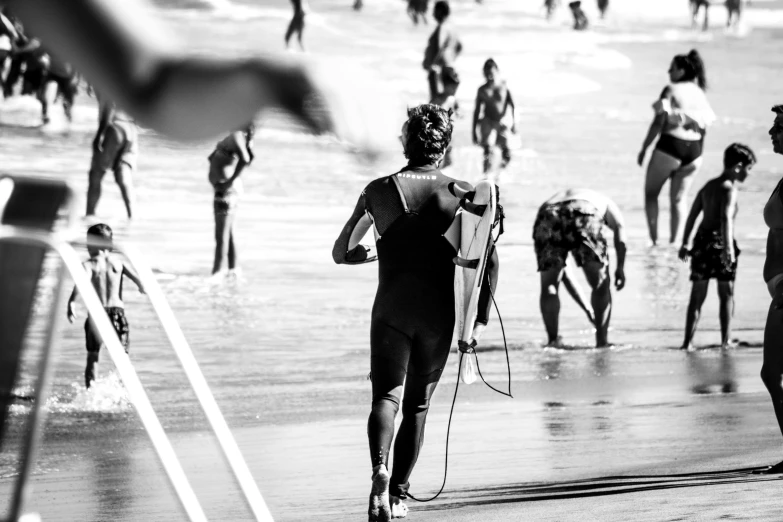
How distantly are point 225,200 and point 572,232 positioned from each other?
383 cm

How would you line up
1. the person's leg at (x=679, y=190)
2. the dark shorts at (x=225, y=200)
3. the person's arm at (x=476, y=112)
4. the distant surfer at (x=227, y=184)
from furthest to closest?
the person's arm at (x=476, y=112) → the person's leg at (x=679, y=190) → the dark shorts at (x=225, y=200) → the distant surfer at (x=227, y=184)

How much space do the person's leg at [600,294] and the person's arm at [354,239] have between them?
4792 millimetres

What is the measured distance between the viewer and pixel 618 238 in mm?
9961

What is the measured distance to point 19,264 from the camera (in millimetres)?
2664

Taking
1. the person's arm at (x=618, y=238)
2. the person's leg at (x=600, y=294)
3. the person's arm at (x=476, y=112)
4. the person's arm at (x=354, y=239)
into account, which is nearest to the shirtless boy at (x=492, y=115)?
the person's arm at (x=476, y=112)

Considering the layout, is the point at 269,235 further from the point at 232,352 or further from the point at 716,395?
the point at 716,395

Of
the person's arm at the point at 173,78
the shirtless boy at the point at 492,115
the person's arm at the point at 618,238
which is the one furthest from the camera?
the shirtless boy at the point at 492,115

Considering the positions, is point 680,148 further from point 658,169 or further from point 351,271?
point 351,271

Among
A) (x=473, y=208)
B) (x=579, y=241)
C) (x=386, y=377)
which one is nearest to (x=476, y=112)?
(x=579, y=241)

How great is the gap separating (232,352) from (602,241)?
2802 mm

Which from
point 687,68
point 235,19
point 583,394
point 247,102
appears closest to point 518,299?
point 687,68

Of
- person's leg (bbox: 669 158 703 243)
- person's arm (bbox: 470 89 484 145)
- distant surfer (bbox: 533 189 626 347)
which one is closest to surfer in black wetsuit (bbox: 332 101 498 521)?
distant surfer (bbox: 533 189 626 347)

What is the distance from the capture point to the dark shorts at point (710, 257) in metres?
10.4

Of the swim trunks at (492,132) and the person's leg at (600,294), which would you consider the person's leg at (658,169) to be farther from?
the swim trunks at (492,132)
